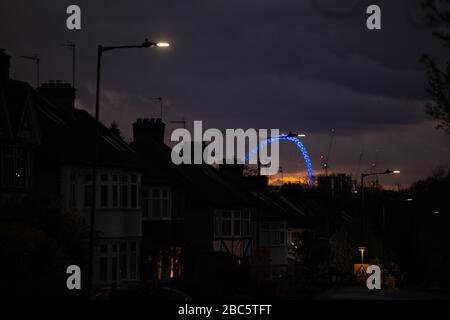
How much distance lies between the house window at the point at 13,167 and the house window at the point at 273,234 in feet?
138

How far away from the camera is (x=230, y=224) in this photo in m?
68.3

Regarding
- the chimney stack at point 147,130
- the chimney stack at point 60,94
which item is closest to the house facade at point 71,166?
the chimney stack at point 60,94

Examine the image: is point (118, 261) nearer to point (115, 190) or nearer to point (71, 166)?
point (115, 190)

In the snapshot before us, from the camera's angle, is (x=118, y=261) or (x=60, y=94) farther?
(x=60, y=94)

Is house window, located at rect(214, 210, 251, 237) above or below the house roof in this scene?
below

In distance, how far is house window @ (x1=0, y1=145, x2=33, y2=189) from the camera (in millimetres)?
38688

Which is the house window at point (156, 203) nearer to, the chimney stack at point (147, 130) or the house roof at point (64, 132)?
the house roof at point (64, 132)

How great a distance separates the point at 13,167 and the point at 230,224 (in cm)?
3089

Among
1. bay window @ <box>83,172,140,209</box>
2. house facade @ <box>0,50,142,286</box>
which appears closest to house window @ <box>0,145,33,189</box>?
house facade @ <box>0,50,142,286</box>

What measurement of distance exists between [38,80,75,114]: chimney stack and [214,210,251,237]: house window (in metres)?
18.4

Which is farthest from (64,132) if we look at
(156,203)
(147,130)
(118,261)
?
(147,130)

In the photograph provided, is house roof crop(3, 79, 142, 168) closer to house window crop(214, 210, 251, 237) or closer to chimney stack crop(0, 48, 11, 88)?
chimney stack crop(0, 48, 11, 88)
